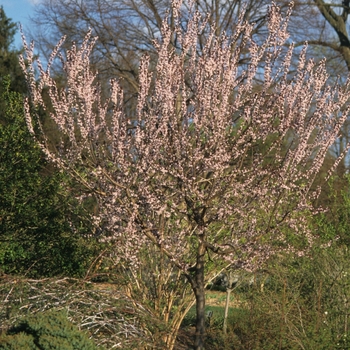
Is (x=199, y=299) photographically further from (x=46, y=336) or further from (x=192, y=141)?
(x=46, y=336)

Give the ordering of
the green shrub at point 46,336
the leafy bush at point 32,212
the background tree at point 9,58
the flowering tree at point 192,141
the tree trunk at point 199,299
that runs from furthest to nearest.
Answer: the background tree at point 9,58 < the leafy bush at point 32,212 < the tree trunk at point 199,299 < the flowering tree at point 192,141 < the green shrub at point 46,336

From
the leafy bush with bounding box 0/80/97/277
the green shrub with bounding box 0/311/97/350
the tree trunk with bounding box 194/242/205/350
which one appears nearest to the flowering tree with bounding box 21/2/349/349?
the tree trunk with bounding box 194/242/205/350

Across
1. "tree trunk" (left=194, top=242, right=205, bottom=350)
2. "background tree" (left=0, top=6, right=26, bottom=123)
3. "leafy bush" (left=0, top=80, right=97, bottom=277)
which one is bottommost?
"tree trunk" (left=194, top=242, right=205, bottom=350)

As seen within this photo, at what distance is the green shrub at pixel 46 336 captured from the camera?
479 centimetres

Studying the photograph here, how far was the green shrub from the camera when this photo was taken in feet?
15.7

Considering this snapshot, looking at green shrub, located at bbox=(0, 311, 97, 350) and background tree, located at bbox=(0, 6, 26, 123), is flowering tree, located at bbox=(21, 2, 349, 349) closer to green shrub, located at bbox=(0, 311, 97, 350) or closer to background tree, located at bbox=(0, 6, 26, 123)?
green shrub, located at bbox=(0, 311, 97, 350)

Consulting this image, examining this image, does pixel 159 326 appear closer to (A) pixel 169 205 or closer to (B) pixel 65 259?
(A) pixel 169 205

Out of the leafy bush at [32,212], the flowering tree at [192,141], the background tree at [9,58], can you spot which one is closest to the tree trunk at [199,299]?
the flowering tree at [192,141]

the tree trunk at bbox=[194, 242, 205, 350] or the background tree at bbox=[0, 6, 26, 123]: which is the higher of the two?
the background tree at bbox=[0, 6, 26, 123]

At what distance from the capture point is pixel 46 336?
4855 millimetres

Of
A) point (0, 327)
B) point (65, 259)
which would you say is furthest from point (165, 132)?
point (65, 259)

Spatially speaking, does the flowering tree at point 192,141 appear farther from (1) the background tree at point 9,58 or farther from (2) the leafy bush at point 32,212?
(1) the background tree at point 9,58

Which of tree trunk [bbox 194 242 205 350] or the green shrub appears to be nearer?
the green shrub

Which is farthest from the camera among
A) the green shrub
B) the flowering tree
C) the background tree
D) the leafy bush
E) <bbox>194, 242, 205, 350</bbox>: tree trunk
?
the background tree
